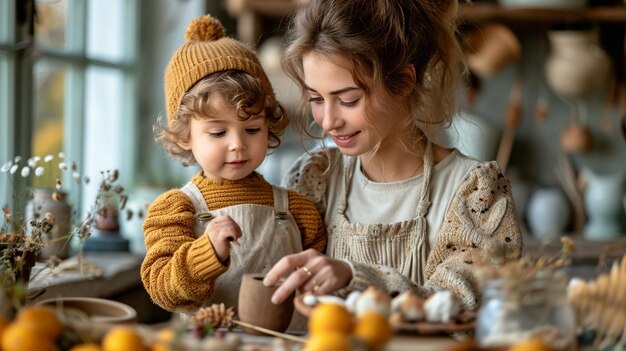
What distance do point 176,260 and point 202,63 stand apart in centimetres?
41

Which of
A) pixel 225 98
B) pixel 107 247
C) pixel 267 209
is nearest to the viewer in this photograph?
pixel 225 98

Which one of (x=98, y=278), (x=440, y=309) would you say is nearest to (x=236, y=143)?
(x=440, y=309)

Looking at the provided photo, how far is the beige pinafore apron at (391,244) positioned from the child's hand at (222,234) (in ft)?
1.39

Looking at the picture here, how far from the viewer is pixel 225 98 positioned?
1721 millimetres

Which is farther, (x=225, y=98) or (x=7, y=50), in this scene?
(x=7, y=50)

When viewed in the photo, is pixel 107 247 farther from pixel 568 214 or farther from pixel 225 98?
pixel 568 214

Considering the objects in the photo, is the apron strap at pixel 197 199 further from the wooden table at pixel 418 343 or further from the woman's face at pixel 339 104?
the wooden table at pixel 418 343

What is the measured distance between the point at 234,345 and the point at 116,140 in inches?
132

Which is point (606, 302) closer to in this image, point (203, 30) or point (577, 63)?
point (203, 30)

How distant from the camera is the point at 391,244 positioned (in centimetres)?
194

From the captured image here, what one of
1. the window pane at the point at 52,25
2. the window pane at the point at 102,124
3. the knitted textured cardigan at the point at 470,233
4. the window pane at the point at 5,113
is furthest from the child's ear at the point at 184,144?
the window pane at the point at 102,124

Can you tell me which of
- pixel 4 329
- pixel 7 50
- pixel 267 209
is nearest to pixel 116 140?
pixel 7 50

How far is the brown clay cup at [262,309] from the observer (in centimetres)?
142

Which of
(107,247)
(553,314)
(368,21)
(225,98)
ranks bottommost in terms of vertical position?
(107,247)
